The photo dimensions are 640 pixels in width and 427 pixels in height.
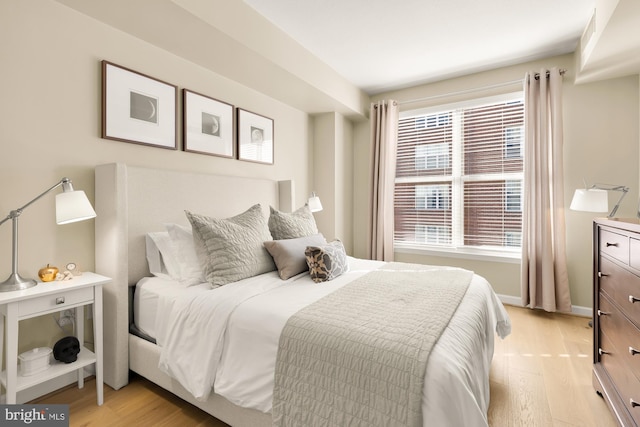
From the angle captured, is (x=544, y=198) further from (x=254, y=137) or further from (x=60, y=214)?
(x=60, y=214)

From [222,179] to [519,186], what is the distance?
3114 millimetres

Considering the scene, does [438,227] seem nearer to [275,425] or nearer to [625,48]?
[625,48]

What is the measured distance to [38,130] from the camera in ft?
5.80

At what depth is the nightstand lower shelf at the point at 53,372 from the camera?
4.91 feet

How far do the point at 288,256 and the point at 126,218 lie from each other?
1.03 metres

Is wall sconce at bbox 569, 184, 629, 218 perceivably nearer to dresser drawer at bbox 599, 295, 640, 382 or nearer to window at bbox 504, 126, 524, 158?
window at bbox 504, 126, 524, 158

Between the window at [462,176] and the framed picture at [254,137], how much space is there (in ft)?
5.92

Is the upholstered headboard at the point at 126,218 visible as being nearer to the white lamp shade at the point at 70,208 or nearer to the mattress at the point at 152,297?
the mattress at the point at 152,297

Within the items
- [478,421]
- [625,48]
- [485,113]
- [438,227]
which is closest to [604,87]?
[625,48]

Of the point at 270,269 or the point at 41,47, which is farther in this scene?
the point at 270,269

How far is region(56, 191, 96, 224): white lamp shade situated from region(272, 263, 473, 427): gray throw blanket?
1.21 meters

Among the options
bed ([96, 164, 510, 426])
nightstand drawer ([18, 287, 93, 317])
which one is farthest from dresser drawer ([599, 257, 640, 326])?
nightstand drawer ([18, 287, 93, 317])

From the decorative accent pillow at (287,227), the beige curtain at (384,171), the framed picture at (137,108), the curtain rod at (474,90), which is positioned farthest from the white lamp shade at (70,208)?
the curtain rod at (474,90)

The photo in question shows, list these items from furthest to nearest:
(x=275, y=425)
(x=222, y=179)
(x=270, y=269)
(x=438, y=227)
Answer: (x=438, y=227)
(x=222, y=179)
(x=270, y=269)
(x=275, y=425)
